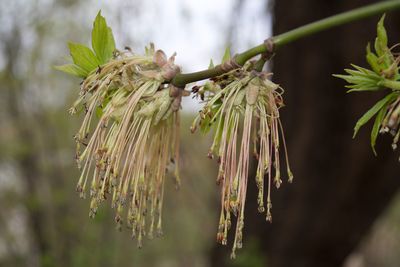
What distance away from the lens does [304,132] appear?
124 inches

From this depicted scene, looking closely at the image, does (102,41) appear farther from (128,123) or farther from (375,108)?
(375,108)

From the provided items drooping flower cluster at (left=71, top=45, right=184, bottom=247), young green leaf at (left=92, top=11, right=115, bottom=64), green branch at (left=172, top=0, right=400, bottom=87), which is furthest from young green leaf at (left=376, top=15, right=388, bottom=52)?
young green leaf at (left=92, top=11, right=115, bottom=64)

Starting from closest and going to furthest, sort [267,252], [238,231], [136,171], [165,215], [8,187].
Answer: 1. [238,231]
2. [136,171]
3. [267,252]
4. [8,187]
5. [165,215]

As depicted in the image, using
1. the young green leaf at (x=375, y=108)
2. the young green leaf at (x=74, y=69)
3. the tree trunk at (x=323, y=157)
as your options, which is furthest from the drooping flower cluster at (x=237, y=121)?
the tree trunk at (x=323, y=157)

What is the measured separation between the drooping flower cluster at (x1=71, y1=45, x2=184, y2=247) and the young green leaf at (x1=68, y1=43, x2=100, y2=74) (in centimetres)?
3

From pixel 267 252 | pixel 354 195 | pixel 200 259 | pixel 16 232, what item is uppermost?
pixel 354 195

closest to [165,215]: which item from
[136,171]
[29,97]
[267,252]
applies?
[29,97]

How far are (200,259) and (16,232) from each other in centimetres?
333

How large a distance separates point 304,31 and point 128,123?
40 cm

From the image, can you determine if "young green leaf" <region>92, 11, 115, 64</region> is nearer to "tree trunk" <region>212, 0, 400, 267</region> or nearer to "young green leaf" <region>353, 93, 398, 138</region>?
"young green leaf" <region>353, 93, 398, 138</region>

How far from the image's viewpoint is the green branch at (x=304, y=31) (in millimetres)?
890

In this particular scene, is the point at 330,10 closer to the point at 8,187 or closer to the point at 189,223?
the point at 8,187

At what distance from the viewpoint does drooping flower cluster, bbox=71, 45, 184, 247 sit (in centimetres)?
104

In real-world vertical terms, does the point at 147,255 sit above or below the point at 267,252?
below
